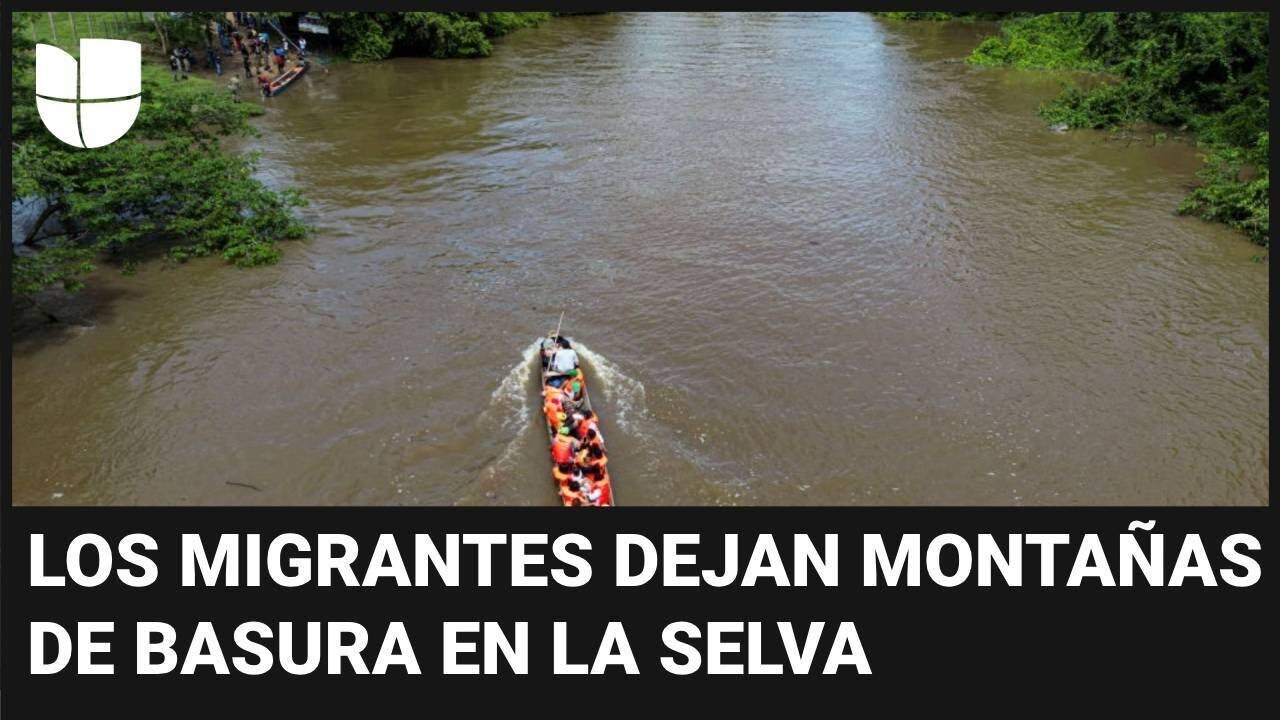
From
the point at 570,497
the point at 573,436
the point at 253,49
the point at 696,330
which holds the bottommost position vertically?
the point at 570,497

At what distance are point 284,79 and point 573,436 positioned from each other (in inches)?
823

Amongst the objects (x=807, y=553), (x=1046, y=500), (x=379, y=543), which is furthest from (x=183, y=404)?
(x=1046, y=500)

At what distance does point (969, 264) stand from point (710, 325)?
559cm

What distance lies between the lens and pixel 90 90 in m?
6.25

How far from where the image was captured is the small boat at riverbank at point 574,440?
9.84 meters

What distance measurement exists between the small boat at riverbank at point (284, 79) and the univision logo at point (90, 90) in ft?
67.2

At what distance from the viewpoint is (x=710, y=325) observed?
13867 millimetres

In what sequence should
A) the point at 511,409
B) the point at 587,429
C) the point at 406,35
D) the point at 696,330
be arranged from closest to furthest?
the point at 587,429 → the point at 511,409 → the point at 696,330 → the point at 406,35

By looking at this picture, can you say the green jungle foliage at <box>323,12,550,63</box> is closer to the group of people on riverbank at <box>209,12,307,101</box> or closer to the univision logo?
the group of people on riverbank at <box>209,12,307,101</box>

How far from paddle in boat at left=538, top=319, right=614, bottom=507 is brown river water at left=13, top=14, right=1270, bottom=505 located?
1.32 ft

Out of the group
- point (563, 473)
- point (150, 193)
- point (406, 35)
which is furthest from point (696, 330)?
point (406, 35)

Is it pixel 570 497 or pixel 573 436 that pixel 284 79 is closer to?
pixel 573 436

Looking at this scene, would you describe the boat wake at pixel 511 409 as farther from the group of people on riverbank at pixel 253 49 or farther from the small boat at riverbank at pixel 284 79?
the group of people on riverbank at pixel 253 49

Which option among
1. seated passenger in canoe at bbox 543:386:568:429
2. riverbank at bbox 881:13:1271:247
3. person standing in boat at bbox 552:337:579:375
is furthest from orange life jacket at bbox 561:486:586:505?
riverbank at bbox 881:13:1271:247
